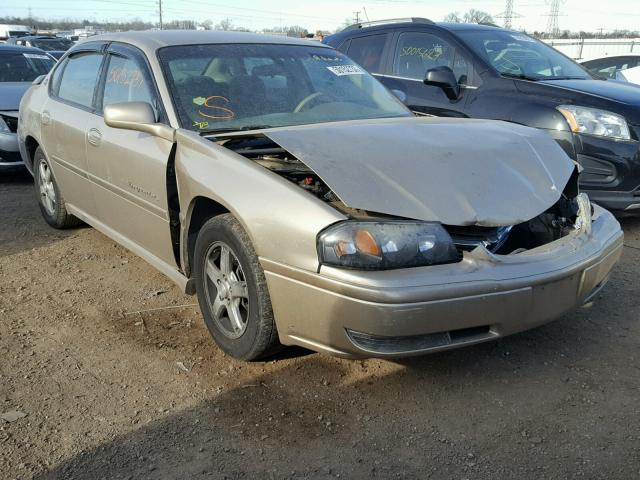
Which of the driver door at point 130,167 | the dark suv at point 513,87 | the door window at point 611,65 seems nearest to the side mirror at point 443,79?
the dark suv at point 513,87

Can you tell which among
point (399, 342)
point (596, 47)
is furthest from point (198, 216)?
point (596, 47)

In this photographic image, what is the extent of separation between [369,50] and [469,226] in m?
4.63

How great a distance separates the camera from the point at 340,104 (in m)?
4.02

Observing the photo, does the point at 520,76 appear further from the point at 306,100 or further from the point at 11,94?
the point at 11,94

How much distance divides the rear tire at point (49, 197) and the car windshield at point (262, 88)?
196cm

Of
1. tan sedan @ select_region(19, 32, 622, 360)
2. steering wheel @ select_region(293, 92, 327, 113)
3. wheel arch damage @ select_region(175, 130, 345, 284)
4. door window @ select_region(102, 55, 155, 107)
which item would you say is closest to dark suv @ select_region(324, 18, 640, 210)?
steering wheel @ select_region(293, 92, 327, 113)

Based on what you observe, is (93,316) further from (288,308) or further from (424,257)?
(424,257)

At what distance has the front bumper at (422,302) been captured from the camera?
99.7 inches

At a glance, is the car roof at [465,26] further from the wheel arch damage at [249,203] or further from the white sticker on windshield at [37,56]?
the white sticker on windshield at [37,56]

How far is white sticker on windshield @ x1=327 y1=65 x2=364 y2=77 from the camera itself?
13.9 feet

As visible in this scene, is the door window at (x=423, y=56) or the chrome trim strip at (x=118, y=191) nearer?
the chrome trim strip at (x=118, y=191)

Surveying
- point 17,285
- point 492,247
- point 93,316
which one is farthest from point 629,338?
point 17,285

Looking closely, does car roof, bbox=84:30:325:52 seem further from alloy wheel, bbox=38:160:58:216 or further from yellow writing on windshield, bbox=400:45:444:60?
yellow writing on windshield, bbox=400:45:444:60

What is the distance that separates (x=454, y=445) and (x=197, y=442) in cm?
103
